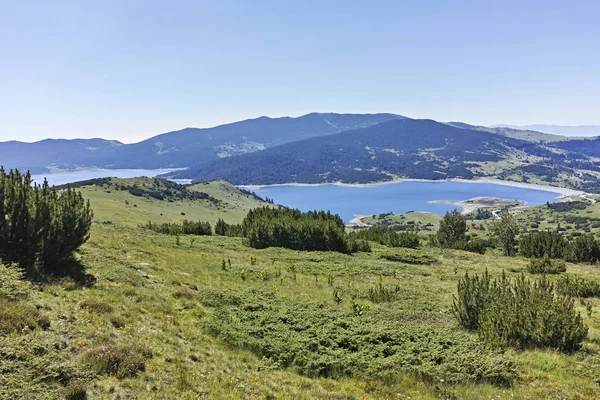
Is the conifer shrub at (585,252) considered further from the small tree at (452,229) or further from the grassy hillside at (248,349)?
the grassy hillside at (248,349)

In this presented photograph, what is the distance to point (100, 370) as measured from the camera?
870cm

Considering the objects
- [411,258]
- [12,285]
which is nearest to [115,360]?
[12,285]

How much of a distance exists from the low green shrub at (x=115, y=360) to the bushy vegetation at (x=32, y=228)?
7737 millimetres

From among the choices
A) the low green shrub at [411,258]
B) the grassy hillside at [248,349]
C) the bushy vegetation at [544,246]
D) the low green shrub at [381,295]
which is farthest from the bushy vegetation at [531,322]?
the bushy vegetation at [544,246]

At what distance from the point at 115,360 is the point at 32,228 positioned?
32.1 ft

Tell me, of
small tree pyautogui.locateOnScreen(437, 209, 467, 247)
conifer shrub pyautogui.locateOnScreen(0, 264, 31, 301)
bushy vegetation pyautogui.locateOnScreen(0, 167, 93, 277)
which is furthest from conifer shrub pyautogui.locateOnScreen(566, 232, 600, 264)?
conifer shrub pyautogui.locateOnScreen(0, 264, 31, 301)

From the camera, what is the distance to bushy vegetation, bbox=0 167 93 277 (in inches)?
600

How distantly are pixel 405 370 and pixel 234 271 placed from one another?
667 inches

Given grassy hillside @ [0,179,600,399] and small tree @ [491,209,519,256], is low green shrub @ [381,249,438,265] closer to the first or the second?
grassy hillside @ [0,179,600,399]

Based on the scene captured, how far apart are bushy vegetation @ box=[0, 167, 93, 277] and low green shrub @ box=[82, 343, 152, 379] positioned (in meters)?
7.74

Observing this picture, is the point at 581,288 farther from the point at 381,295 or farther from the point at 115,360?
the point at 115,360

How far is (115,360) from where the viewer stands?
9.15 metres

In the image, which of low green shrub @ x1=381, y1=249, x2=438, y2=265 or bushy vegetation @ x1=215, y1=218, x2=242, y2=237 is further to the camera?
bushy vegetation @ x1=215, y1=218, x2=242, y2=237

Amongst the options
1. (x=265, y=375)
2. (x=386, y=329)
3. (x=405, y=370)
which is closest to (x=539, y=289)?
(x=386, y=329)
